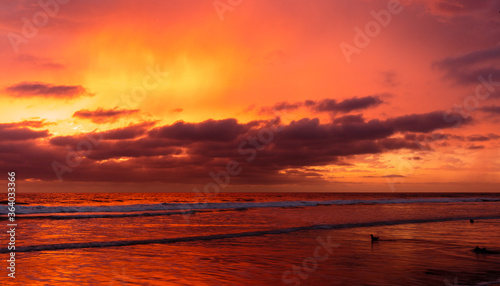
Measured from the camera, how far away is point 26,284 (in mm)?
13375

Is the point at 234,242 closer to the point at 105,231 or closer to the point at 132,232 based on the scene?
the point at 132,232

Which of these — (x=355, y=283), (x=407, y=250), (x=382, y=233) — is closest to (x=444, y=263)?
(x=407, y=250)

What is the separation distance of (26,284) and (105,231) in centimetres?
1693

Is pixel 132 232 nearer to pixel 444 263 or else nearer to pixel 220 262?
pixel 220 262

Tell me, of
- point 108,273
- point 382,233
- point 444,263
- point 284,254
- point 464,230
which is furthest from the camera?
point 464,230

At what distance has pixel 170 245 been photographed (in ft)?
75.2

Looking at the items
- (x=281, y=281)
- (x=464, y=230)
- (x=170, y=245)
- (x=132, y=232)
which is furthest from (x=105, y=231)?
(x=464, y=230)

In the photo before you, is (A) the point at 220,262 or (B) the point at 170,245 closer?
(A) the point at 220,262

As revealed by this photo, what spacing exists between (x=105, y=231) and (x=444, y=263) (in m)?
22.9

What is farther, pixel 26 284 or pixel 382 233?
pixel 382 233

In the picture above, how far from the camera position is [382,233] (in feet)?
92.9

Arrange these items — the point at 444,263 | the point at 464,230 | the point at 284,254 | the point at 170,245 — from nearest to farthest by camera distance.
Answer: the point at 444,263
the point at 284,254
the point at 170,245
the point at 464,230

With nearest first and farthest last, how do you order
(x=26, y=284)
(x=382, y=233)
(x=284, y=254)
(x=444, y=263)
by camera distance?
(x=26, y=284)
(x=444, y=263)
(x=284, y=254)
(x=382, y=233)

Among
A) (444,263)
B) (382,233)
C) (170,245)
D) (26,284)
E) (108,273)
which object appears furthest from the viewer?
(382,233)
